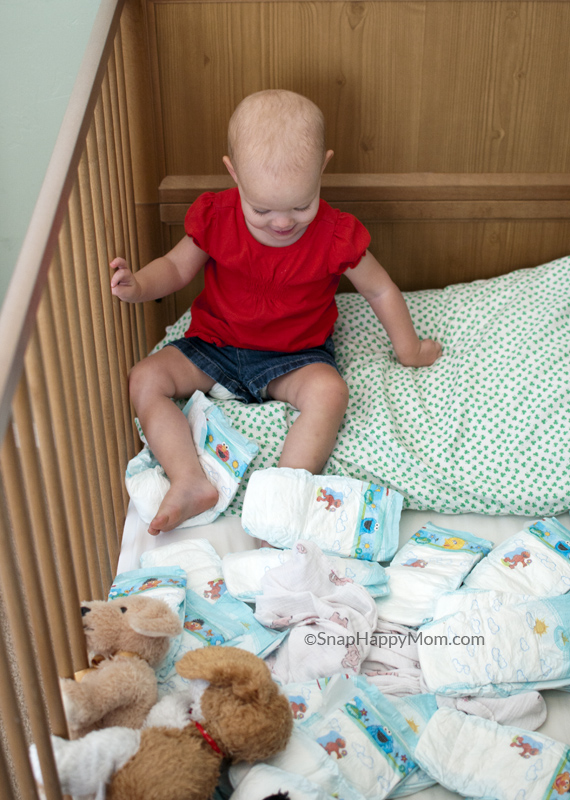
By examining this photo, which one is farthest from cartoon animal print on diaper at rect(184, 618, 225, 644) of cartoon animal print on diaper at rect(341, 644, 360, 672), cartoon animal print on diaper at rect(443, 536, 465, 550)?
cartoon animal print on diaper at rect(443, 536, 465, 550)

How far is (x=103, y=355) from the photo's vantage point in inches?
45.6

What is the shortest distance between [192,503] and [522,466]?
0.55 metres

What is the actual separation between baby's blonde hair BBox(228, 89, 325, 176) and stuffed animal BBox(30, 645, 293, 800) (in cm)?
77

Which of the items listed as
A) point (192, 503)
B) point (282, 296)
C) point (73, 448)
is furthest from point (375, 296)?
point (73, 448)

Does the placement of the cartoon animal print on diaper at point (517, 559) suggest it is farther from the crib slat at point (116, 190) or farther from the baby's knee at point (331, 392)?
the crib slat at point (116, 190)

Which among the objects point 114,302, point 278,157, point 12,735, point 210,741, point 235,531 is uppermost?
point 278,157

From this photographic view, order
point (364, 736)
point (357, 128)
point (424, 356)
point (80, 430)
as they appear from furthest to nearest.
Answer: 1. point (357, 128)
2. point (424, 356)
3. point (80, 430)
4. point (364, 736)

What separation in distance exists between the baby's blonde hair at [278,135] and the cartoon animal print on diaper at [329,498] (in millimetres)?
516

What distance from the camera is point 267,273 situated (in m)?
1.42

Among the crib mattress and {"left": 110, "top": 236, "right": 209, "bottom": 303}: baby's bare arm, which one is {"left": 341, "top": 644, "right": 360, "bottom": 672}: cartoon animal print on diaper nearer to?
the crib mattress

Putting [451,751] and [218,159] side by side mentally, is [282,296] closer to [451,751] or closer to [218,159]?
[218,159]

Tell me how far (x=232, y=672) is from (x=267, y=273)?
2.61 feet

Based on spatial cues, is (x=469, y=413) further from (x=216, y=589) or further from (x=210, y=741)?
(x=210, y=741)

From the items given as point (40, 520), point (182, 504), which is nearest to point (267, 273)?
point (182, 504)
